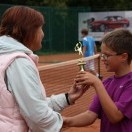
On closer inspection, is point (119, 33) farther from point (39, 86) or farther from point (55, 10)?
point (55, 10)

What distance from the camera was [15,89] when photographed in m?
2.49

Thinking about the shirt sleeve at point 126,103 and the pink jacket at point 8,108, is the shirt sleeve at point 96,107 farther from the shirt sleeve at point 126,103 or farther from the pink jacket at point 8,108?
the pink jacket at point 8,108

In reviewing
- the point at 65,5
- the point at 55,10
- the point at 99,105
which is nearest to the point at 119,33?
the point at 99,105

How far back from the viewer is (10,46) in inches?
102

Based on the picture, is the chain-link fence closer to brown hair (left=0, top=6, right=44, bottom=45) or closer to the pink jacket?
brown hair (left=0, top=6, right=44, bottom=45)

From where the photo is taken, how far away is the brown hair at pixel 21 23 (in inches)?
103

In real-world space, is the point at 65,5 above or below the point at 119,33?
below

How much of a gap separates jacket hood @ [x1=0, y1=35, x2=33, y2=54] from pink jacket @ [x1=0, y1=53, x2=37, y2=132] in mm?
34

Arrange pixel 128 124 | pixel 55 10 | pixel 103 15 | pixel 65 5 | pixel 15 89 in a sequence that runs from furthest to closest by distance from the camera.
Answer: pixel 65 5 < pixel 103 15 < pixel 55 10 < pixel 128 124 < pixel 15 89

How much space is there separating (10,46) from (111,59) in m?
0.68

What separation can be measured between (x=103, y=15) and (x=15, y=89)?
30881 millimetres

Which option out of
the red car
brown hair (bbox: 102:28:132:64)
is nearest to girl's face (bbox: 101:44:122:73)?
brown hair (bbox: 102:28:132:64)

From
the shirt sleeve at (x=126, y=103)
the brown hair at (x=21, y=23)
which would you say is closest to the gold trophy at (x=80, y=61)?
the shirt sleeve at (x=126, y=103)

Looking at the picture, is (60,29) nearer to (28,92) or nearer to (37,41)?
(37,41)
